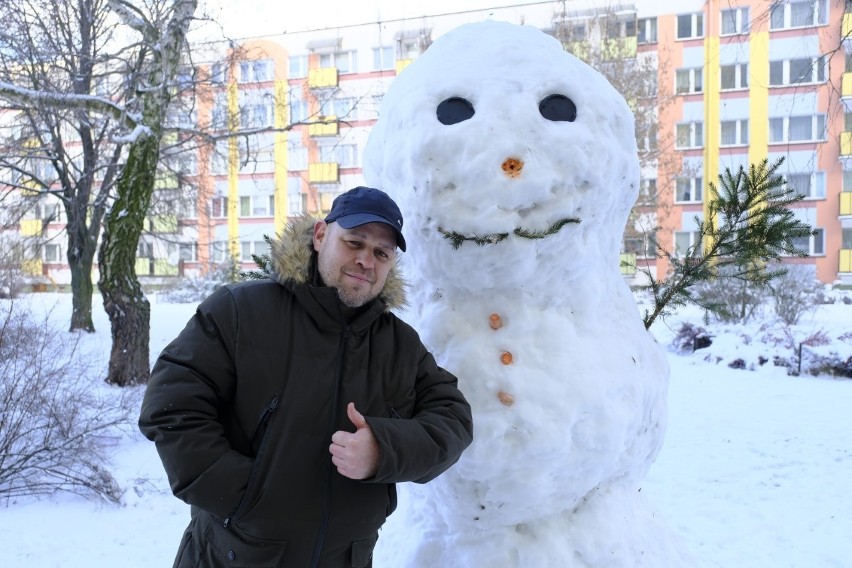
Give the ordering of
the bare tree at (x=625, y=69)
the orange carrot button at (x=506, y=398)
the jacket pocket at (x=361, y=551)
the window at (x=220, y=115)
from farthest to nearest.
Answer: the bare tree at (x=625, y=69) → the window at (x=220, y=115) → the orange carrot button at (x=506, y=398) → the jacket pocket at (x=361, y=551)

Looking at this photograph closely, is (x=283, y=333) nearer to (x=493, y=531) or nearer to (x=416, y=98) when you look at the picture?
(x=416, y=98)

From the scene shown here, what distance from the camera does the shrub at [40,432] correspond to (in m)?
4.61

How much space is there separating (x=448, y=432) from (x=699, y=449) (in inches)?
227

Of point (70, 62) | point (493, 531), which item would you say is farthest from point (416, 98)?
point (70, 62)

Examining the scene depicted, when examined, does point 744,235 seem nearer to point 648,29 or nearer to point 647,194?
point 647,194

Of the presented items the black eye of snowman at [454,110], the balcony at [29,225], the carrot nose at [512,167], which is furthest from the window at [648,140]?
the balcony at [29,225]

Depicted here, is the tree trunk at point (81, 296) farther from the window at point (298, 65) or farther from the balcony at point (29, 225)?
the window at point (298, 65)

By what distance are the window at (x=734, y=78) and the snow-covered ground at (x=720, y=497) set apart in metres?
15.1

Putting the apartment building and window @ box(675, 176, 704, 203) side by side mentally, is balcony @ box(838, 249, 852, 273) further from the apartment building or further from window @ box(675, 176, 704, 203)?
window @ box(675, 176, 704, 203)

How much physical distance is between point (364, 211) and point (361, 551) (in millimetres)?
848

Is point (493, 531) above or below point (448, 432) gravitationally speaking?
below

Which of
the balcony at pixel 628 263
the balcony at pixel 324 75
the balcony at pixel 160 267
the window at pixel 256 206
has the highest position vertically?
the balcony at pixel 324 75

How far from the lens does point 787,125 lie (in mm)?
20781

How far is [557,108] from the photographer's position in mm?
2090
